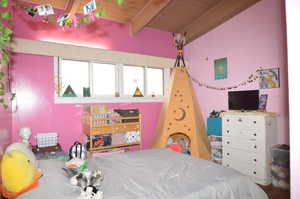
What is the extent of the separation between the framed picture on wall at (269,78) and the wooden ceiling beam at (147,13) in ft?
6.12

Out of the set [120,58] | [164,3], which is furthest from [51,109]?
[164,3]

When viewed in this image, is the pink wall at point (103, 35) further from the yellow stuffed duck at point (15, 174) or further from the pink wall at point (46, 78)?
the yellow stuffed duck at point (15, 174)

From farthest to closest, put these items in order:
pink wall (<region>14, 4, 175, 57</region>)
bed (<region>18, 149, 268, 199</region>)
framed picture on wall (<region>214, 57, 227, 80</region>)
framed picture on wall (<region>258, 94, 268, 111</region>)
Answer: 1. framed picture on wall (<region>214, 57, 227, 80</region>)
2. framed picture on wall (<region>258, 94, 268, 111</region>)
3. pink wall (<region>14, 4, 175, 57</region>)
4. bed (<region>18, 149, 268, 199</region>)

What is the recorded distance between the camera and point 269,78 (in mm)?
2961

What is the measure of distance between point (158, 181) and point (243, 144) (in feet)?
6.55

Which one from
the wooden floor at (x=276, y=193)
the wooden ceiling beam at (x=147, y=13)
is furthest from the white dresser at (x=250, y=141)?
the wooden ceiling beam at (x=147, y=13)

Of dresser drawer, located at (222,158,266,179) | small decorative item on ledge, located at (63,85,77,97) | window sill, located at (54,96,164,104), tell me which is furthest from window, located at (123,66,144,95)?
dresser drawer, located at (222,158,266,179)

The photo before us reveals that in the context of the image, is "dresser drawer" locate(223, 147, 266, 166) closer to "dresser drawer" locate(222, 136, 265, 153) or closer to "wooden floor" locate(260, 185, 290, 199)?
"dresser drawer" locate(222, 136, 265, 153)

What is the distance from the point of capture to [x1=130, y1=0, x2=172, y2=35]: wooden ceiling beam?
9.47ft

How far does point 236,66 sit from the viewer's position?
341 centimetres

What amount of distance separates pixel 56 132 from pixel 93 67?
4.19 ft

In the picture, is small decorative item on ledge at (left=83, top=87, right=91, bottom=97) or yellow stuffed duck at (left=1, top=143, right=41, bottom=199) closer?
yellow stuffed duck at (left=1, top=143, right=41, bottom=199)

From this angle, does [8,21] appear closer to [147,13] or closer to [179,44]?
[147,13]

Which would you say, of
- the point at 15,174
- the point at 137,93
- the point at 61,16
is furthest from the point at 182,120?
the point at 15,174
